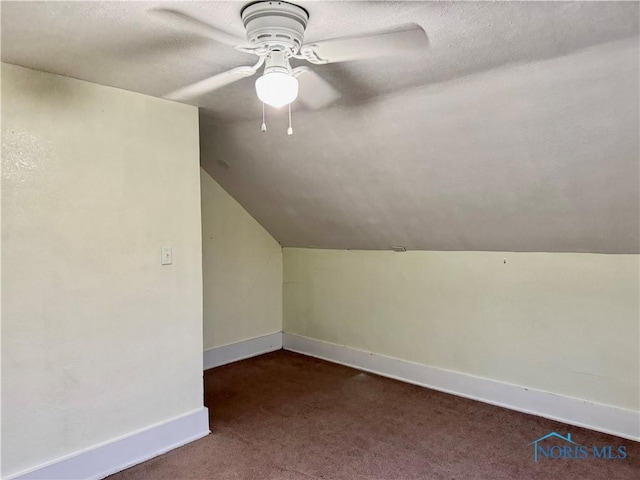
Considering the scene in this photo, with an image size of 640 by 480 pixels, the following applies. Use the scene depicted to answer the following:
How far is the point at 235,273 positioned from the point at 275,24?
9.75 feet

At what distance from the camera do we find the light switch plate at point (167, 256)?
2.59 m

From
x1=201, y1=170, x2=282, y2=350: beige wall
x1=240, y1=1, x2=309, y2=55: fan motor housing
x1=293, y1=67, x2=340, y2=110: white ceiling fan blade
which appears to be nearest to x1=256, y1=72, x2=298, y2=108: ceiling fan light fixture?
x1=240, y1=1, x2=309, y2=55: fan motor housing

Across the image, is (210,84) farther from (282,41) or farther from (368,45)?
(368,45)

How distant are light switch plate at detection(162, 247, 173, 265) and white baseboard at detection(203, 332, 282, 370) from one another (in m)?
1.63

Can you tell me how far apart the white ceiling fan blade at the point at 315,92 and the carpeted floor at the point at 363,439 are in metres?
1.95

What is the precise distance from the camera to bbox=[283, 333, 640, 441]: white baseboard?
2691 mm

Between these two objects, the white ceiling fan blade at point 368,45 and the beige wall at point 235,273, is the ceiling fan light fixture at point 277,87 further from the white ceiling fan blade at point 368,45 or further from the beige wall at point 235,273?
the beige wall at point 235,273

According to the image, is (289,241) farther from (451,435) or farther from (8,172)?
(8,172)

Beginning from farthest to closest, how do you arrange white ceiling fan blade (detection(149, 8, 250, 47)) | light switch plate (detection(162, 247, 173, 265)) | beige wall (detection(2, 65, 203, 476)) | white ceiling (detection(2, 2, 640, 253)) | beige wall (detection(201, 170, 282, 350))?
beige wall (detection(201, 170, 282, 350))
light switch plate (detection(162, 247, 173, 265))
beige wall (detection(2, 65, 203, 476))
white ceiling (detection(2, 2, 640, 253))
white ceiling fan blade (detection(149, 8, 250, 47))

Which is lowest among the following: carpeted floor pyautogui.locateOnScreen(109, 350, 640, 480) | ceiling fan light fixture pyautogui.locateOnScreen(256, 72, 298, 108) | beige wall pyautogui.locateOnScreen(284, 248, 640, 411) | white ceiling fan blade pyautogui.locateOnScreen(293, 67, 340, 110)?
carpeted floor pyautogui.locateOnScreen(109, 350, 640, 480)

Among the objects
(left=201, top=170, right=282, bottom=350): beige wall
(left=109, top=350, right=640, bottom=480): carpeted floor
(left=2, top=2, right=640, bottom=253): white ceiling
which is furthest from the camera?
(left=201, top=170, right=282, bottom=350): beige wall

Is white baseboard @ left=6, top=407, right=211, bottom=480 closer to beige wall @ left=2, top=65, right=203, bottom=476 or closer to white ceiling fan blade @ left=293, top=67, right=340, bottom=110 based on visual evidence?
beige wall @ left=2, top=65, right=203, bottom=476

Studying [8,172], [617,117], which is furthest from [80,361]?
[617,117]

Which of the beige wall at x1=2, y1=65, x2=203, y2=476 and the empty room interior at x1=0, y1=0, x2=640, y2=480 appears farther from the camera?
the beige wall at x1=2, y1=65, x2=203, y2=476
